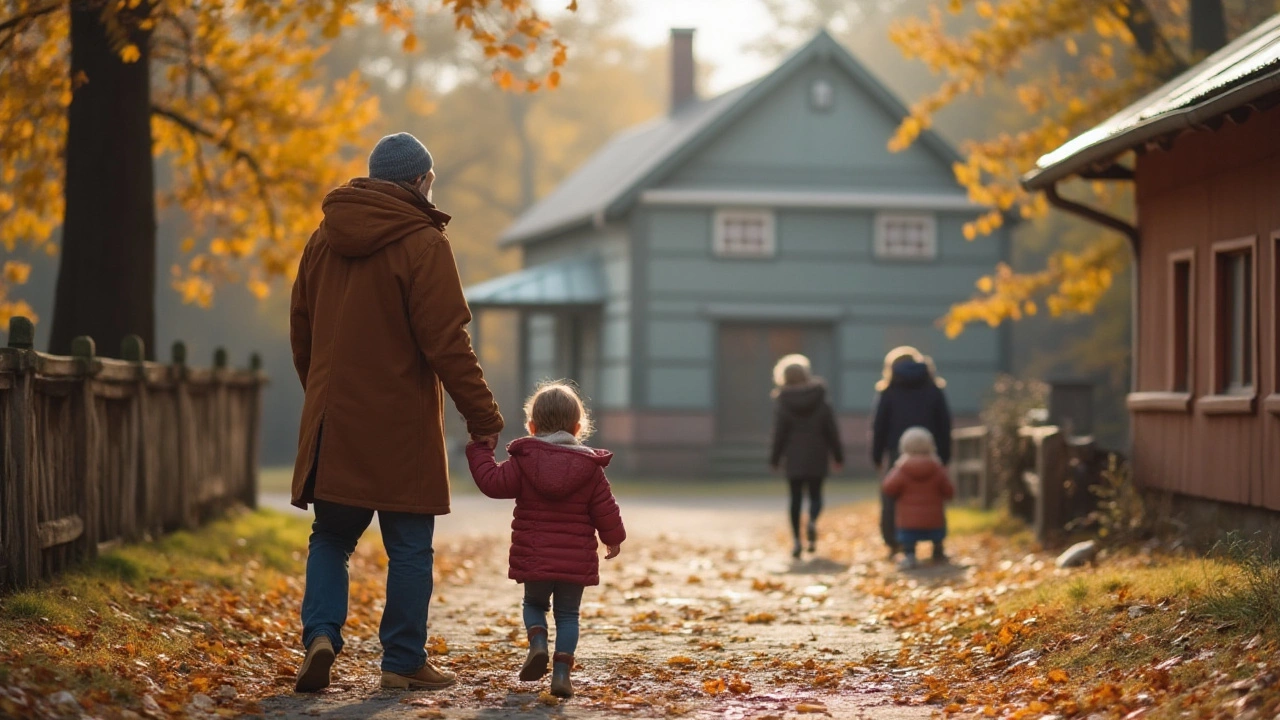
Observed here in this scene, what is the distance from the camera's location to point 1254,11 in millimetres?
20281

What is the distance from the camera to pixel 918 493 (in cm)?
1343

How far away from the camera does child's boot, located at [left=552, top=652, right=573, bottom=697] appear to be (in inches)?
286

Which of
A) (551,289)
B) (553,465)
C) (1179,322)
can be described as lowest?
(553,465)

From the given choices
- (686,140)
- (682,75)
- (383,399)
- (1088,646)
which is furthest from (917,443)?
(682,75)

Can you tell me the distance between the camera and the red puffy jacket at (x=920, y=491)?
13383 mm

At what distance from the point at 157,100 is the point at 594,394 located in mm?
18411

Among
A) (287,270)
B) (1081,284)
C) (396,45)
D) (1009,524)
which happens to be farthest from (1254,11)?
(396,45)

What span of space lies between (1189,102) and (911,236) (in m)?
22.4

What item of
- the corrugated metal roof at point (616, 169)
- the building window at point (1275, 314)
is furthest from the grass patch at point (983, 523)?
the corrugated metal roof at point (616, 169)

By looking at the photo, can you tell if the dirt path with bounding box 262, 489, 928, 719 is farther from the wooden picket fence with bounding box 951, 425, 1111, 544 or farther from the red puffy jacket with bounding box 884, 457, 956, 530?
the wooden picket fence with bounding box 951, 425, 1111, 544

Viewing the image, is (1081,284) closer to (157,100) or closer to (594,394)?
(157,100)

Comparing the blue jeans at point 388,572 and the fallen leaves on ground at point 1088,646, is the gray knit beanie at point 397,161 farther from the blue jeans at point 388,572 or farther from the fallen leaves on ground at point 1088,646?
the fallen leaves on ground at point 1088,646

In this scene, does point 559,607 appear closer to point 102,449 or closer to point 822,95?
point 102,449

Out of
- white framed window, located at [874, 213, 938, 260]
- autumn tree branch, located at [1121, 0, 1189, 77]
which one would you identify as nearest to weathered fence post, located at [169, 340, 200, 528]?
autumn tree branch, located at [1121, 0, 1189, 77]
